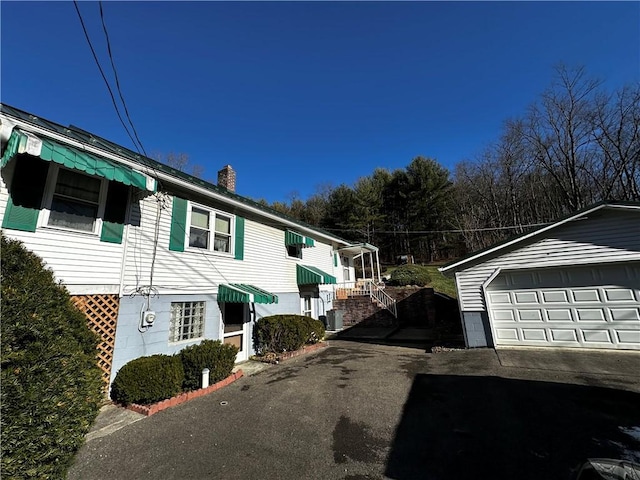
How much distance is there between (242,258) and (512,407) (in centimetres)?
875

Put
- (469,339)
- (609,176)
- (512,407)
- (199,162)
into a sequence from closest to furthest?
1. (512,407)
2. (469,339)
3. (609,176)
4. (199,162)

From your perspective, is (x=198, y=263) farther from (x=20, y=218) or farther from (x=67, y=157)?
(x=67, y=157)

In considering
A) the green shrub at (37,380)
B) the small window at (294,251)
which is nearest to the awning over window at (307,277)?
the small window at (294,251)

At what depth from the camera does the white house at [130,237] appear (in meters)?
5.26

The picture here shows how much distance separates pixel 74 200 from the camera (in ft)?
19.6

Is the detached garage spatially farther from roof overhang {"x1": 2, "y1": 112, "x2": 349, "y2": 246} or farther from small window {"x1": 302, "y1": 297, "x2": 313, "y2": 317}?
small window {"x1": 302, "y1": 297, "x2": 313, "y2": 317}

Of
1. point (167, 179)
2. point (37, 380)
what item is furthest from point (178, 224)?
point (37, 380)

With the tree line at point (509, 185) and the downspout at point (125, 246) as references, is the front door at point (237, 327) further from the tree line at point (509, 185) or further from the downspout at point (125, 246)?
the tree line at point (509, 185)

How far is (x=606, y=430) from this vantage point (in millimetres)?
4277

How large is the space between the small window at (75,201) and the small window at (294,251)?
8211 mm

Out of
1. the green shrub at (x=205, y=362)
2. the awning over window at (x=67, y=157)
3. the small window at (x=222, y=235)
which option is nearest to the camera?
the awning over window at (x=67, y=157)

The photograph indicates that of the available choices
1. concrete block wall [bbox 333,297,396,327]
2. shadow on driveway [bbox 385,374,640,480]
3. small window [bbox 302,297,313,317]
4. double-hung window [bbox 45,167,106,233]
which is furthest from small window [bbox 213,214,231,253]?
concrete block wall [bbox 333,297,396,327]

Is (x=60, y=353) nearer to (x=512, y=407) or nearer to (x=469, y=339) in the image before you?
(x=512, y=407)

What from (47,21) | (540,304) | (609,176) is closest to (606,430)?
(540,304)
